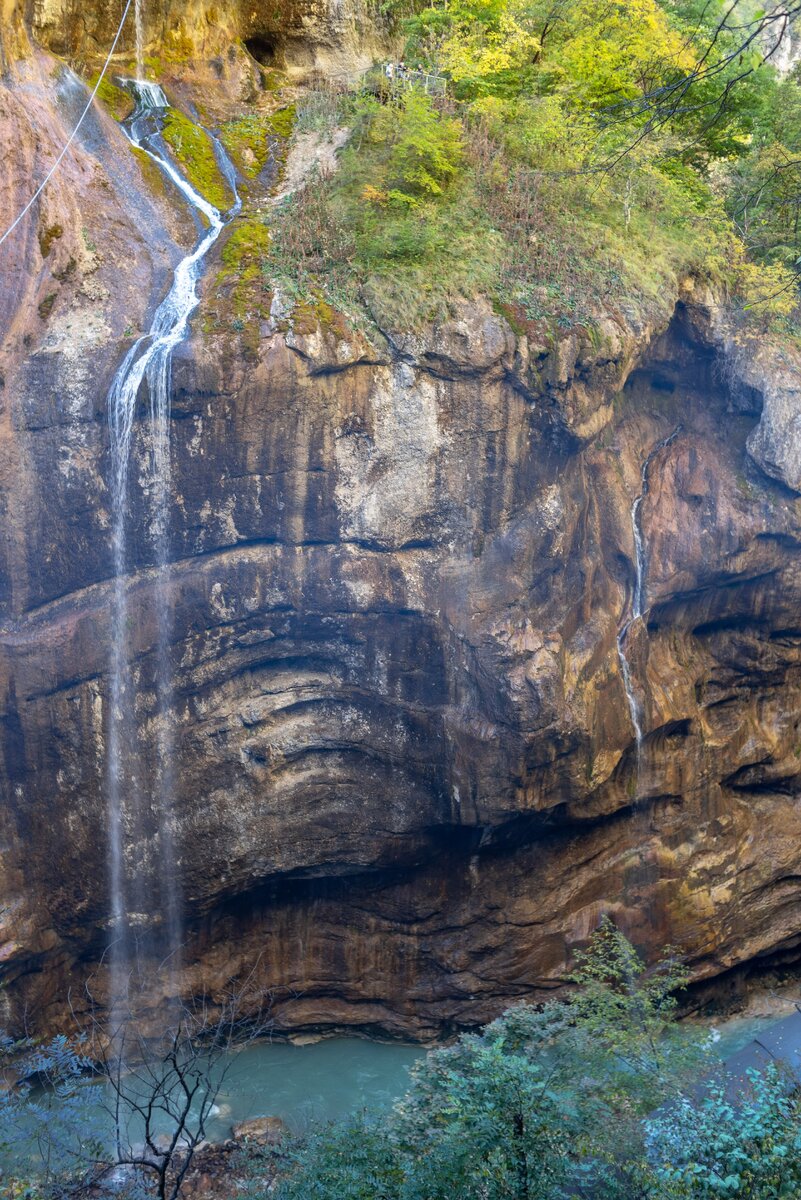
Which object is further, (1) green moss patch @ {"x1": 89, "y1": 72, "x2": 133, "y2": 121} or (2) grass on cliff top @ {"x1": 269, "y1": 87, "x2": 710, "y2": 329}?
(1) green moss patch @ {"x1": 89, "y1": 72, "x2": 133, "y2": 121}

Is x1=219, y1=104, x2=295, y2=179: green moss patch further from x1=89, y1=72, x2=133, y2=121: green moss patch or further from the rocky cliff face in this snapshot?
the rocky cliff face

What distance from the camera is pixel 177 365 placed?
1428cm

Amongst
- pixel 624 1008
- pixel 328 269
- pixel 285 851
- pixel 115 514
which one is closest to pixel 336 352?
pixel 328 269

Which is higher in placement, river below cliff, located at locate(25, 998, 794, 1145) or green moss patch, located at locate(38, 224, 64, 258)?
green moss patch, located at locate(38, 224, 64, 258)

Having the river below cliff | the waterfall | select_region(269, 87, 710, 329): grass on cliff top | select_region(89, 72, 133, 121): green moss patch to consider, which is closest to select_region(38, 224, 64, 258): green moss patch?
the waterfall

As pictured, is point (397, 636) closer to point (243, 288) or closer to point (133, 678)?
point (133, 678)

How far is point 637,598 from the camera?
16781 mm

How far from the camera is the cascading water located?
53.5 ft

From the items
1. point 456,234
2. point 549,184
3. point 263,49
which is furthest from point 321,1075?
point 263,49

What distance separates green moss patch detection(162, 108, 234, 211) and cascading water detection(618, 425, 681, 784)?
8.58 metres

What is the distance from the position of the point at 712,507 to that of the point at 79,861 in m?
11.3

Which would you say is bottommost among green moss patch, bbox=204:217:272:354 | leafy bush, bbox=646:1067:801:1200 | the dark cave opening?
leafy bush, bbox=646:1067:801:1200

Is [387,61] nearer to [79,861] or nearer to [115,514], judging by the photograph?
[115,514]

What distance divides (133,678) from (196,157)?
1015 centimetres
